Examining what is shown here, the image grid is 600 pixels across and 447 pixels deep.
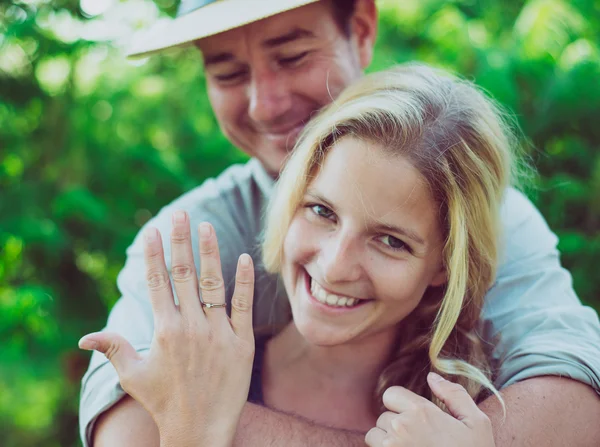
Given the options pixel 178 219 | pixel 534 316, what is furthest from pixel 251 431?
pixel 534 316

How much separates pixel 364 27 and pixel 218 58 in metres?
0.70

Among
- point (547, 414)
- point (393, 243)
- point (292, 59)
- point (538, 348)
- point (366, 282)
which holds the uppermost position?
point (292, 59)

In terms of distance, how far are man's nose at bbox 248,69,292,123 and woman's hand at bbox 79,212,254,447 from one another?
0.87m

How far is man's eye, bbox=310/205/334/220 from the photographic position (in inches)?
84.8

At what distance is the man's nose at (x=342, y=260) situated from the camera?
2045 millimetres

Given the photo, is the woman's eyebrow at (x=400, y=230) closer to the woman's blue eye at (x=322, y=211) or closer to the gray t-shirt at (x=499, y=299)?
the woman's blue eye at (x=322, y=211)

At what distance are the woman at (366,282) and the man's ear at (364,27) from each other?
25.2 inches

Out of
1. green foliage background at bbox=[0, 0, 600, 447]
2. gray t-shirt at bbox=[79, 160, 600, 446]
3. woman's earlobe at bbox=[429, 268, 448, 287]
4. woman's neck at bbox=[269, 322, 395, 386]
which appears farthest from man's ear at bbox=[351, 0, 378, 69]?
woman's neck at bbox=[269, 322, 395, 386]

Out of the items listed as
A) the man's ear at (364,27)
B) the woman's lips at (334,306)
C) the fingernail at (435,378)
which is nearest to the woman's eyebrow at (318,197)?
the woman's lips at (334,306)

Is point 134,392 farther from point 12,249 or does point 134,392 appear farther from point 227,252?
point 12,249

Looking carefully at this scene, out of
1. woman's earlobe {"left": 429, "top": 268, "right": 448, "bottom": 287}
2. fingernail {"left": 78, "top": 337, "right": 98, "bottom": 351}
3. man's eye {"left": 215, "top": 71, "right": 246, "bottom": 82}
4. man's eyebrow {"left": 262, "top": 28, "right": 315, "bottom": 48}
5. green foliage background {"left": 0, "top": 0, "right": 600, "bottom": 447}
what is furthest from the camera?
green foliage background {"left": 0, "top": 0, "right": 600, "bottom": 447}

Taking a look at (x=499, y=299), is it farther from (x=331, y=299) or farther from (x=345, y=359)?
(x=331, y=299)

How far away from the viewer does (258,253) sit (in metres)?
2.66

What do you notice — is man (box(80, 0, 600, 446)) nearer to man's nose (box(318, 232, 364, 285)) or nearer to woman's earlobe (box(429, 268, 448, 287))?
woman's earlobe (box(429, 268, 448, 287))
